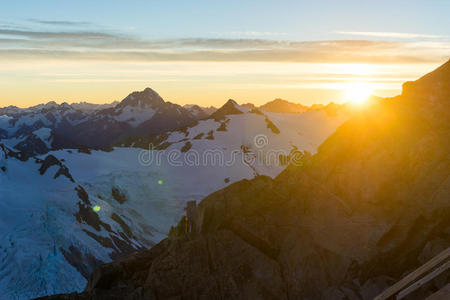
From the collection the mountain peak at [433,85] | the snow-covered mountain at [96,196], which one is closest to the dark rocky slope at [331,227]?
the mountain peak at [433,85]

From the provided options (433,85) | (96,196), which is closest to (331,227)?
(433,85)

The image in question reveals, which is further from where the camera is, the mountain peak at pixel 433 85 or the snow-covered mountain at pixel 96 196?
the snow-covered mountain at pixel 96 196

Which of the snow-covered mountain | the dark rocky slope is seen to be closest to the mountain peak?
the dark rocky slope

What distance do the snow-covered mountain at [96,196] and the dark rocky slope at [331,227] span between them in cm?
4606

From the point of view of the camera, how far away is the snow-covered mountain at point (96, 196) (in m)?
61.6

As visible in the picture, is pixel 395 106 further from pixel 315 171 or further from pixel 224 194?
pixel 224 194

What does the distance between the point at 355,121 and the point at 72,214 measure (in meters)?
68.3

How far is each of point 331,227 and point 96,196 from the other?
8691cm

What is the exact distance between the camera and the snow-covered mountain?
61.6m

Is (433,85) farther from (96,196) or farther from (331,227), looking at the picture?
(96,196)

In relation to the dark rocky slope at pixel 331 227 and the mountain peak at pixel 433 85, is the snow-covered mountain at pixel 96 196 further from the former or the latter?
the mountain peak at pixel 433 85

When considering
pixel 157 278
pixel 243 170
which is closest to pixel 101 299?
pixel 157 278

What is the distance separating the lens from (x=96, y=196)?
97000mm

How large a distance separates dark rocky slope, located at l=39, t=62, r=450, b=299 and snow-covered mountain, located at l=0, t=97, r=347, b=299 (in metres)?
46.1
